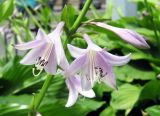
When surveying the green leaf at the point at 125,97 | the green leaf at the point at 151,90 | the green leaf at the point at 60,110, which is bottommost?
the green leaf at the point at 125,97

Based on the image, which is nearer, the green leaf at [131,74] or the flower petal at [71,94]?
the flower petal at [71,94]

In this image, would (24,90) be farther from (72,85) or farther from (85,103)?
(72,85)

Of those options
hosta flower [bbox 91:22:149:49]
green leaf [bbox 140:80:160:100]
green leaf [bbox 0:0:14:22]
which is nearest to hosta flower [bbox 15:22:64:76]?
hosta flower [bbox 91:22:149:49]

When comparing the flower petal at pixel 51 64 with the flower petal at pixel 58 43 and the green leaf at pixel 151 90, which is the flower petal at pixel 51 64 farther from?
the green leaf at pixel 151 90

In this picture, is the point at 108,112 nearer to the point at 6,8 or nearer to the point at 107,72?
the point at 6,8

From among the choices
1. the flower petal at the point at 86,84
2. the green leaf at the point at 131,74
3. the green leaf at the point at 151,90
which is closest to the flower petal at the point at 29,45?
the flower petal at the point at 86,84
